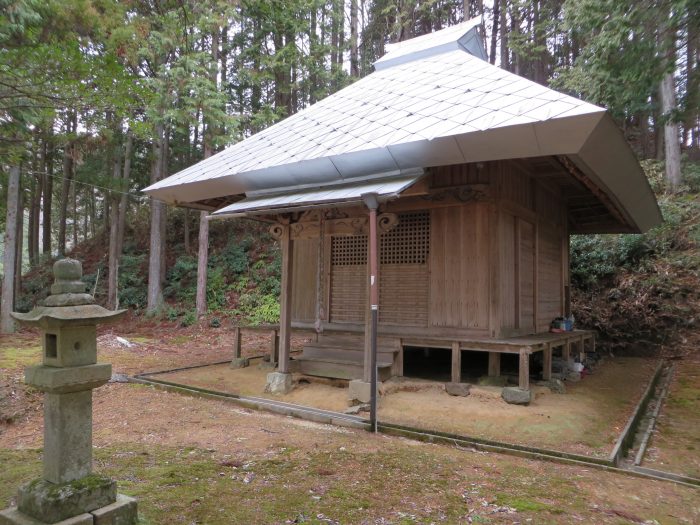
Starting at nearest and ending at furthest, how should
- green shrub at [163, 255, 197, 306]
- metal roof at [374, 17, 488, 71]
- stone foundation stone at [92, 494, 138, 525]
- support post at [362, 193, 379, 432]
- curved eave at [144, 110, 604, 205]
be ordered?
stone foundation stone at [92, 494, 138, 525], curved eave at [144, 110, 604, 205], support post at [362, 193, 379, 432], metal roof at [374, 17, 488, 71], green shrub at [163, 255, 197, 306]

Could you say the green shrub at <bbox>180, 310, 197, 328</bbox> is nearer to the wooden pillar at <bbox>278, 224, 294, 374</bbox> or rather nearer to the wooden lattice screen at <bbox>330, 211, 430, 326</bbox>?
the wooden lattice screen at <bbox>330, 211, 430, 326</bbox>

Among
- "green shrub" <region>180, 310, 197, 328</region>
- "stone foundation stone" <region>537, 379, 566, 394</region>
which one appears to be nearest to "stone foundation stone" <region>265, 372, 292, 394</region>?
"stone foundation stone" <region>537, 379, 566, 394</region>

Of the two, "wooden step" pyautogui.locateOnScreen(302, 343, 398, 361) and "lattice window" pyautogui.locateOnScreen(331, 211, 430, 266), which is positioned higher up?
"lattice window" pyautogui.locateOnScreen(331, 211, 430, 266)

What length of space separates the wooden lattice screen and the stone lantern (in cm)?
542

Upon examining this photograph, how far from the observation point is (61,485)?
2.78m

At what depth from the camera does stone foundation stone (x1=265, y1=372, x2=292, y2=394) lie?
23.7ft

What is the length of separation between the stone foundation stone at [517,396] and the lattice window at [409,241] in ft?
8.39

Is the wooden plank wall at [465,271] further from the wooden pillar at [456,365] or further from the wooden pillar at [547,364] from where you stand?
the wooden pillar at [547,364]

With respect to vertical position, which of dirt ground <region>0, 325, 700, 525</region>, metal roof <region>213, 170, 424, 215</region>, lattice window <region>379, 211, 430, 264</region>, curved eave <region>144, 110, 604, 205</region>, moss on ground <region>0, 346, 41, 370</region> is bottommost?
moss on ground <region>0, 346, 41, 370</region>

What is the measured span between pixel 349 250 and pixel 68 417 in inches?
243

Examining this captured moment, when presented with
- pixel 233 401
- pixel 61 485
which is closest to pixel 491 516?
pixel 61 485

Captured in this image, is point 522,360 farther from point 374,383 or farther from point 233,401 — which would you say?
point 233,401

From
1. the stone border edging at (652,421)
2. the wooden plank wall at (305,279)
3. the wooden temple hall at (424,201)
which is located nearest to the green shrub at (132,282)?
the wooden temple hall at (424,201)

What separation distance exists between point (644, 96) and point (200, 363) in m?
10.4
